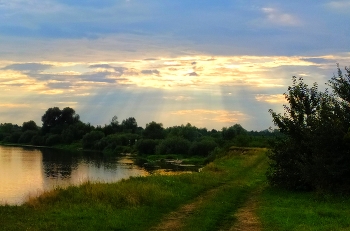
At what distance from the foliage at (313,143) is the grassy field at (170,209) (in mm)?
1082

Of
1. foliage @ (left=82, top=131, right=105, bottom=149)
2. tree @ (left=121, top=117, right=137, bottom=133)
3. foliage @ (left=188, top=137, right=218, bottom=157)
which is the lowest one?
foliage @ (left=188, top=137, right=218, bottom=157)

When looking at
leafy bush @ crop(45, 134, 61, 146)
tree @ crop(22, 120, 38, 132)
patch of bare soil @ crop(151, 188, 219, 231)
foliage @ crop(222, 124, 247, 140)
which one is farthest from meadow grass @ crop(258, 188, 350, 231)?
tree @ crop(22, 120, 38, 132)

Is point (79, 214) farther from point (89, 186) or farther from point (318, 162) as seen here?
point (318, 162)

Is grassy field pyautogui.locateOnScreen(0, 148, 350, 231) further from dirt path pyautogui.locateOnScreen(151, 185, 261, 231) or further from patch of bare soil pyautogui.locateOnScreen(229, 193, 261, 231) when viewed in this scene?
patch of bare soil pyautogui.locateOnScreen(229, 193, 261, 231)

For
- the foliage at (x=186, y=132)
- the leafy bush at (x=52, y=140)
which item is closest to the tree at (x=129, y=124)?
the leafy bush at (x=52, y=140)

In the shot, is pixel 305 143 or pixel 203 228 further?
pixel 305 143

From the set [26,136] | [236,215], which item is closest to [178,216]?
[236,215]

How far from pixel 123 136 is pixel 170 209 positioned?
98.8 m

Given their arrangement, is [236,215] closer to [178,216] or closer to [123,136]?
[178,216]

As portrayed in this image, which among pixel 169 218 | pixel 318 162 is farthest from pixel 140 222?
pixel 318 162

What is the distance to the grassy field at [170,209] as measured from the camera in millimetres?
13016

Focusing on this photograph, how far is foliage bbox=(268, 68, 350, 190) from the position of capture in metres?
18.7

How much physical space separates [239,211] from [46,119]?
12693cm

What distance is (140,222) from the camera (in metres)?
13.7
